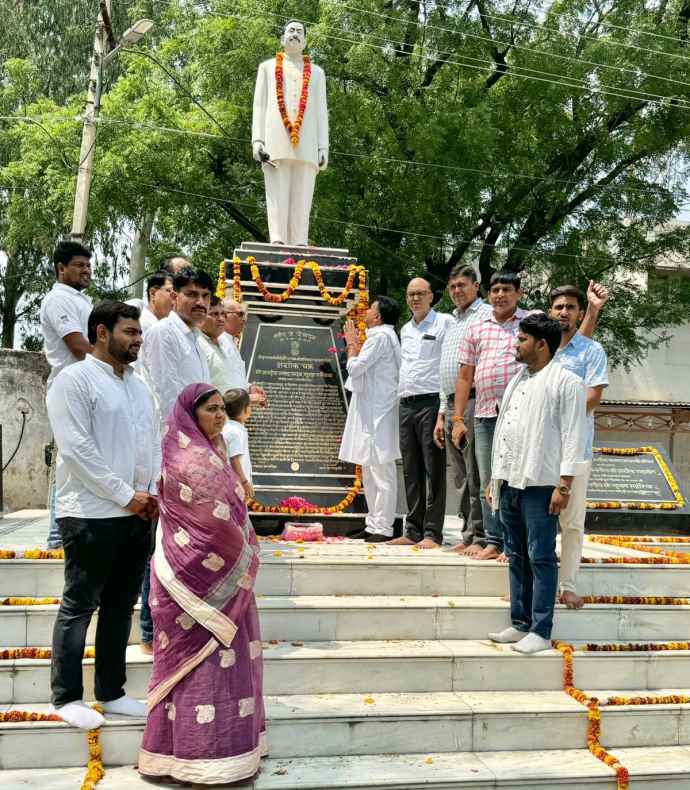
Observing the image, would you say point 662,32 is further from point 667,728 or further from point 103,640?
point 103,640

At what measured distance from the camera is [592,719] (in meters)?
4.38

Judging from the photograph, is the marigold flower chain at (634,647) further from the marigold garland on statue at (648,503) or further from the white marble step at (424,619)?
the marigold garland on statue at (648,503)

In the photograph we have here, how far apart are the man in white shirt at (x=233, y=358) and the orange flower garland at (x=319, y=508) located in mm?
895

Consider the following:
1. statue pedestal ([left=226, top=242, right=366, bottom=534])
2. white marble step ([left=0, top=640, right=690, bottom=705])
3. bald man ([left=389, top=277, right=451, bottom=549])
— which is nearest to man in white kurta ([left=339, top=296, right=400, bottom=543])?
bald man ([left=389, top=277, right=451, bottom=549])

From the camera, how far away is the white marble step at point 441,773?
3748mm

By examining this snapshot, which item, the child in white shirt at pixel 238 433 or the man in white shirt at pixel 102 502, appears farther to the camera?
the child in white shirt at pixel 238 433

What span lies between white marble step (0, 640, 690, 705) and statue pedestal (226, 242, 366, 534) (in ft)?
7.64

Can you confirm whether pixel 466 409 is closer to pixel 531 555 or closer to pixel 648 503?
pixel 531 555

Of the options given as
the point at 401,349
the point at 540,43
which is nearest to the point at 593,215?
the point at 540,43

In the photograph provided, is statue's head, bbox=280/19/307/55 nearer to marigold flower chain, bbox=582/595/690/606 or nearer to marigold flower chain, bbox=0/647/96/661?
marigold flower chain, bbox=582/595/690/606

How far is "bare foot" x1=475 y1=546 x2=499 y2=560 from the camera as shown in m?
5.75

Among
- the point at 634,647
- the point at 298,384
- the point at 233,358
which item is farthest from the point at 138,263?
the point at 634,647

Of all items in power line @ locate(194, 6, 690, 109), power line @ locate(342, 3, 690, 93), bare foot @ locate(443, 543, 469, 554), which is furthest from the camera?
power line @ locate(194, 6, 690, 109)

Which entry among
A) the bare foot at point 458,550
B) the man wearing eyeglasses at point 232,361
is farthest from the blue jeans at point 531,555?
the man wearing eyeglasses at point 232,361
